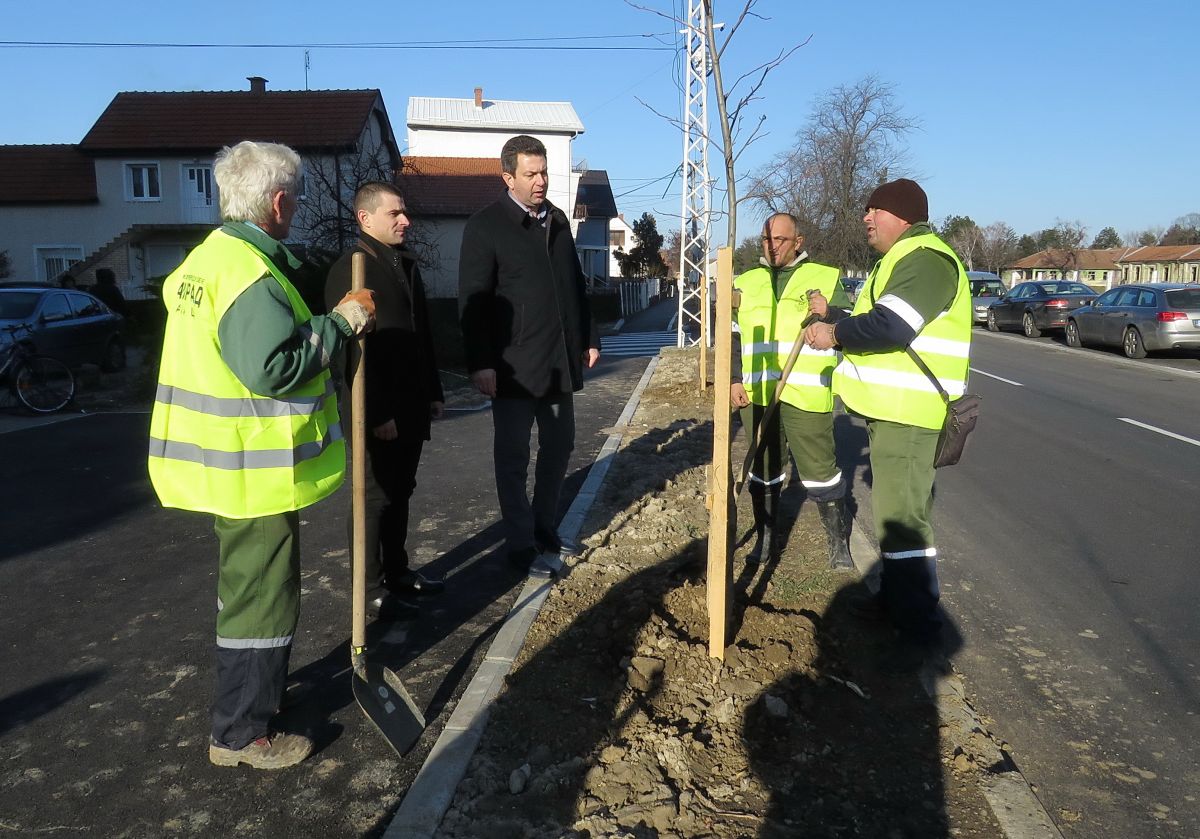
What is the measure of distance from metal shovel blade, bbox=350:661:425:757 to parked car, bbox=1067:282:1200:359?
1886 centimetres

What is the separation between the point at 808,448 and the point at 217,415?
316cm

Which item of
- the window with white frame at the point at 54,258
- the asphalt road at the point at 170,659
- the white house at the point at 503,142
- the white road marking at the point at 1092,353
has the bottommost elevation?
the asphalt road at the point at 170,659

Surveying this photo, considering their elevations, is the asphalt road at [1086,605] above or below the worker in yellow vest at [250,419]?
below

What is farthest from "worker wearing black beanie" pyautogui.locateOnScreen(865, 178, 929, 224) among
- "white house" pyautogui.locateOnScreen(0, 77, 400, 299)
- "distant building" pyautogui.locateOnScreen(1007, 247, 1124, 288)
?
"distant building" pyautogui.locateOnScreen(1007, 247, 1124, 288)

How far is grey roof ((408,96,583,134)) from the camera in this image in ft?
164

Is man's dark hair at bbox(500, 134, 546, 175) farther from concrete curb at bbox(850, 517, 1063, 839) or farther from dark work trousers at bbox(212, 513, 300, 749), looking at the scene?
concrete curb at bbox(850, 517, 1063, 839)

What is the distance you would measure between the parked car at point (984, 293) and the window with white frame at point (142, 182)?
28629mm

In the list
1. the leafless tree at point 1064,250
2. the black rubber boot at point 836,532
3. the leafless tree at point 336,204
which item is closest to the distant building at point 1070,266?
the leafless tree at point 1064,250

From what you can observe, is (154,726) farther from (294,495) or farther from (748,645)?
(748,645)

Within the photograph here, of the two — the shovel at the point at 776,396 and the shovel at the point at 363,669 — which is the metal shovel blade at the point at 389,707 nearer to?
the shovel at the point at 363,669

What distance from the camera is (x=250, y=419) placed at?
298 centimetres

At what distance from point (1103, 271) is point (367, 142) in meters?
93.7

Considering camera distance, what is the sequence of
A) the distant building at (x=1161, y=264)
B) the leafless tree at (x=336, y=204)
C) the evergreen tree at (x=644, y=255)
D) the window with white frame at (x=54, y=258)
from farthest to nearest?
the distant building at (x=1161, y=264)
the evergreen tree at (x=644, y=255)
the window with white frame at (x=54, y=258)
the leafless tree at (x=336, y=204)

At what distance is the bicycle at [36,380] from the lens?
454 inches
